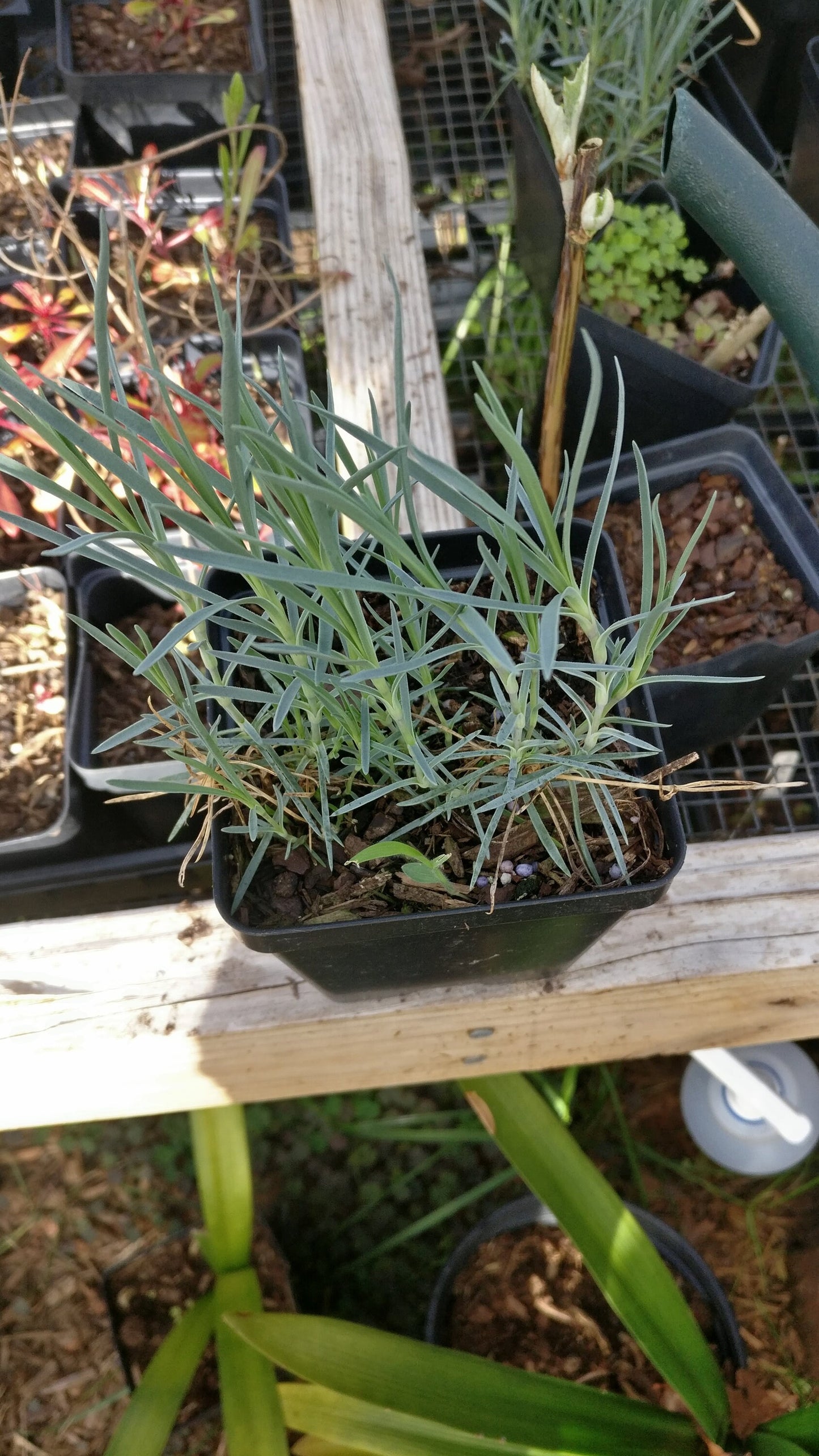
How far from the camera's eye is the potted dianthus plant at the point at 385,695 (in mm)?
350

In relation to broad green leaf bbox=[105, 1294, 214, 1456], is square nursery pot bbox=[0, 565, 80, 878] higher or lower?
higher

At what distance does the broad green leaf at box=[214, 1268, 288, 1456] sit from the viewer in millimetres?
725

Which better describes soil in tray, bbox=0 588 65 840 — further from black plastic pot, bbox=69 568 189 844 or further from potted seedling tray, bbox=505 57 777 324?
potted seedling tray, bbox=505 57 777 324

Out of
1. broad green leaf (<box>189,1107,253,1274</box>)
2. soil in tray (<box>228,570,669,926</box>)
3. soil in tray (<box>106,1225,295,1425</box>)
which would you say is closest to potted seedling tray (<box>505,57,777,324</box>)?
soil in tray (<box>228,570,669,926</box>)

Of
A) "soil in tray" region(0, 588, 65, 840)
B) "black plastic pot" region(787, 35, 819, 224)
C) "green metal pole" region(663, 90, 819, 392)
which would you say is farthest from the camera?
"black plastic pot" region(787, 35, 819, 224)

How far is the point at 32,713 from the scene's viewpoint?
3.27 ft

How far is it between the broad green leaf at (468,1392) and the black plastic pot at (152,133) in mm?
1353

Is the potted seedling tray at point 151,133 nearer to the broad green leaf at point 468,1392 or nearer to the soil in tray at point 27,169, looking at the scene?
the soil in tray at point 27,169

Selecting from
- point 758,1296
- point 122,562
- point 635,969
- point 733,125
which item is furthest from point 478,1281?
point 733,125

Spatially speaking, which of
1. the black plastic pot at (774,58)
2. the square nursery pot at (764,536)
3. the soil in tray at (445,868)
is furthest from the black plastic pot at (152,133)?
the soil in tray at (445,868)

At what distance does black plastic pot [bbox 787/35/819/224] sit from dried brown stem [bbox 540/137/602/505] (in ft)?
2.01

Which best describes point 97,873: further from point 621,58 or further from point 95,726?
point 621,58

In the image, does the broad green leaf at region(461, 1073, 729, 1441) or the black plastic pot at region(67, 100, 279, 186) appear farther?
the black plastic pot at region(67, 100, 279, 186)

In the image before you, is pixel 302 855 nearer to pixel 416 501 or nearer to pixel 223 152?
pixel 416 501
